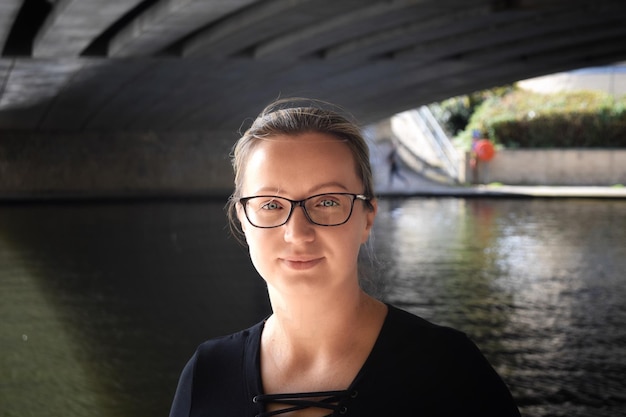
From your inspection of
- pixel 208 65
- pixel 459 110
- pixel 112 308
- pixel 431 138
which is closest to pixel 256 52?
pixel 208 65

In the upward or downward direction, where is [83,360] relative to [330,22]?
downward

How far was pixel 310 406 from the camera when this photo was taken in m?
1.55

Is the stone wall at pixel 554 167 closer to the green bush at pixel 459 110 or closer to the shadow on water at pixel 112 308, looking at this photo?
the green bush at pixel 459 110

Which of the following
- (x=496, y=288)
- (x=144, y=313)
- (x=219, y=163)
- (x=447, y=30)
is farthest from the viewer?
(x=219, y=163)

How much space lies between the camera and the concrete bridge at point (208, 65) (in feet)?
51.2

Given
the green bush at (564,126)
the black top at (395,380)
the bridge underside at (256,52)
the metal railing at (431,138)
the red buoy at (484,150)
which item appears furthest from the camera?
the metal railing at (431,138)

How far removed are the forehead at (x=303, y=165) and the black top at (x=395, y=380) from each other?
267mm

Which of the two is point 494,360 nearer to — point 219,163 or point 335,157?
point 335,157

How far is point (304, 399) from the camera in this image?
5.15 feet

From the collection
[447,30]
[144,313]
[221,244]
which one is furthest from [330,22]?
[144,313]

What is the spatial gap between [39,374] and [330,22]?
10669 mm

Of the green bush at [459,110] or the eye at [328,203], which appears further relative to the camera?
the green bush at [459,110]

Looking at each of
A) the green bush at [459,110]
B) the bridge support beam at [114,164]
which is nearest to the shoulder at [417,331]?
the bridge support beam at [114,164]

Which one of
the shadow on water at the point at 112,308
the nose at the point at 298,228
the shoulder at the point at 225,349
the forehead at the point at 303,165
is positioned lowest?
the shadow on water at the point at 112,308
